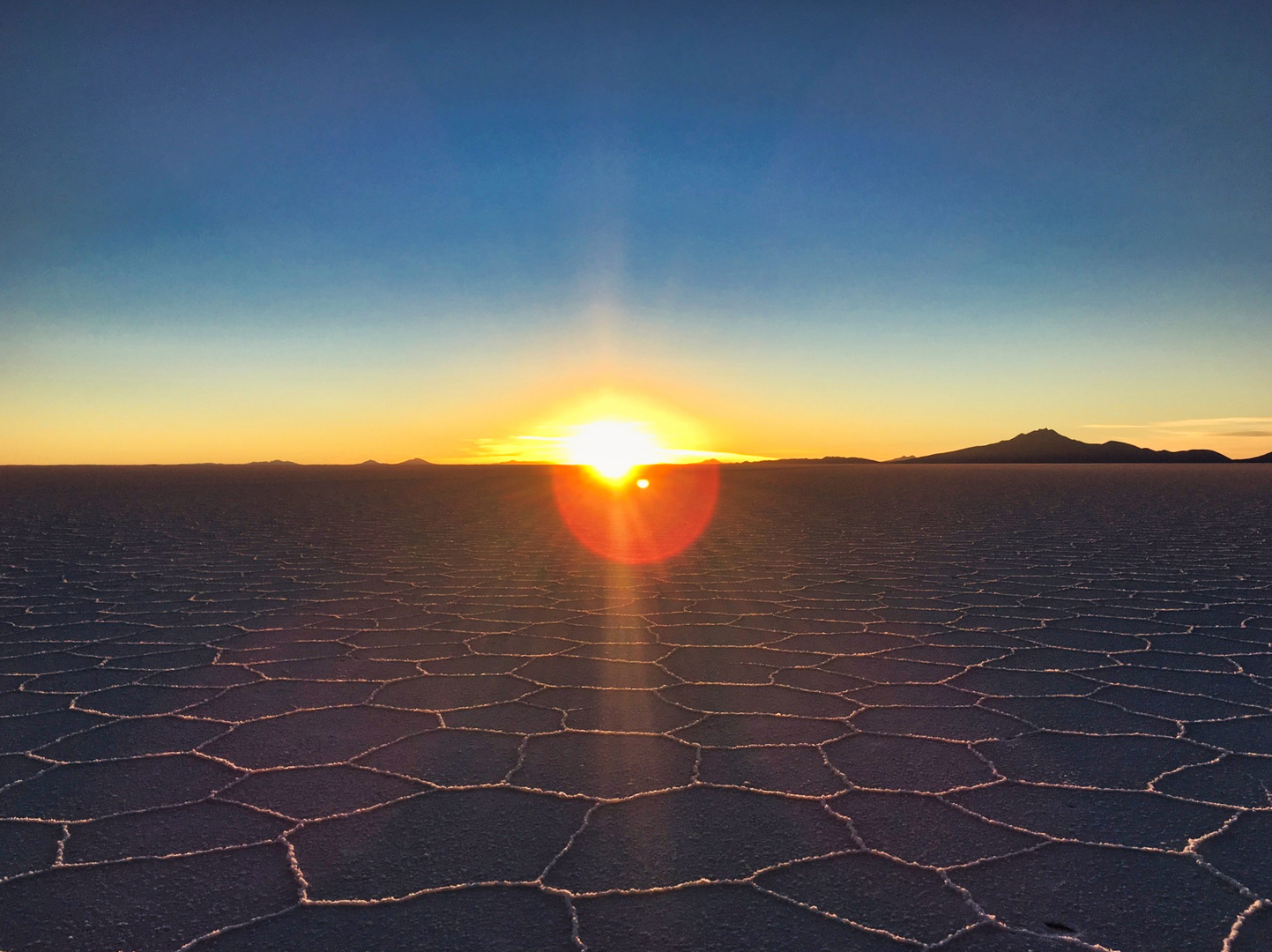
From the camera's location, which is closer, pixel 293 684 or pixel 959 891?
pixel 959 891

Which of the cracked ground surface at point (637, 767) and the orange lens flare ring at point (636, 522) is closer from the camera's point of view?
the cracked ground surface at point (637, 767)

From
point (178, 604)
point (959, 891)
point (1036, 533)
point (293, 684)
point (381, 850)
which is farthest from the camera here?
point (1036, 533)

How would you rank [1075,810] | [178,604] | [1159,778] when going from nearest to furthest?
[1075,810] < [1159,778] < [178,604]

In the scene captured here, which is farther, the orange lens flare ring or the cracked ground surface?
the orange lens flare ring

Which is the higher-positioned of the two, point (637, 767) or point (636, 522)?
point (636, 522)

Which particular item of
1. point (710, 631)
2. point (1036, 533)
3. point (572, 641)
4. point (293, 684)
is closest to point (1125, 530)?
point (1036, 533)

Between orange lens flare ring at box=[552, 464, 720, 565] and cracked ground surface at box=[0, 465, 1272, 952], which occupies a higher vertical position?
orange lens flare ring at box=[552, 464, 720, 565]

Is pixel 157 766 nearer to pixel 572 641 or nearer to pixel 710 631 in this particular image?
pixel 572 641

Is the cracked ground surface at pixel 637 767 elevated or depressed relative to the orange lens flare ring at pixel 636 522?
depressed
